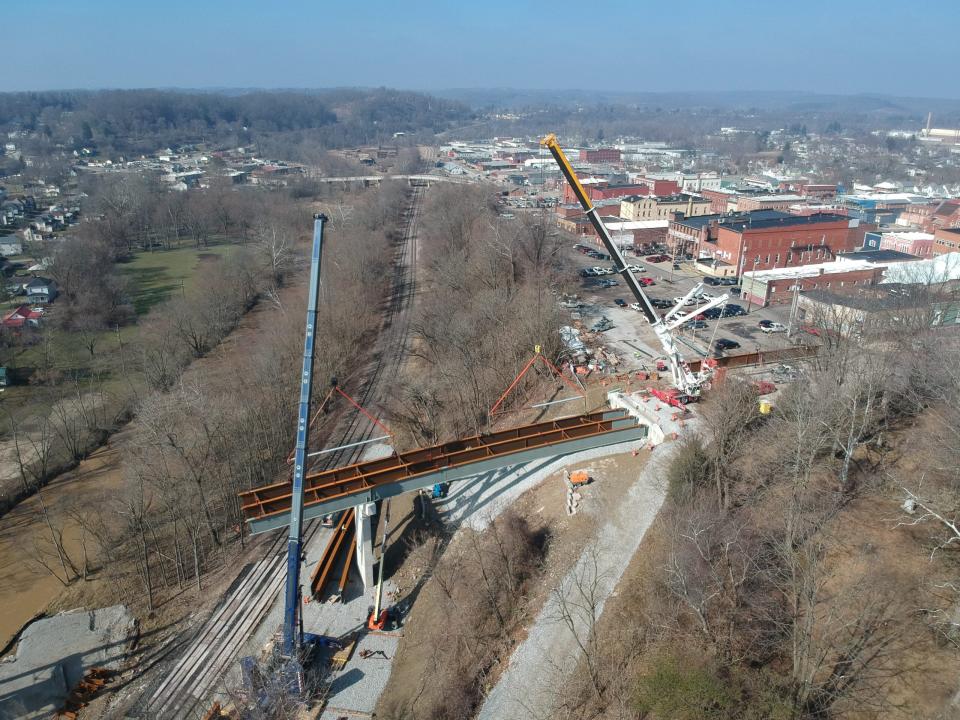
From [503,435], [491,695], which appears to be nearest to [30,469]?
[503,435]

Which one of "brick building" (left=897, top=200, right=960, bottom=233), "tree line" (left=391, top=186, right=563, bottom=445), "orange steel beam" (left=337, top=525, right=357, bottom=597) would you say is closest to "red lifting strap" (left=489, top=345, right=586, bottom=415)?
"tree line" (left=391, top=186, right=563, bottom=445)

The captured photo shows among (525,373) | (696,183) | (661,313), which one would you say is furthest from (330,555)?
(696,183)

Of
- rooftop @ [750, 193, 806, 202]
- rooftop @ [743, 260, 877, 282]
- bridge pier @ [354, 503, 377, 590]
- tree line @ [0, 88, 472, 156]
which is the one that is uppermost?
tree line @ [0, 88, 472, 156]

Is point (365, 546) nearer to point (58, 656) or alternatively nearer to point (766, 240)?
point (58, 656)

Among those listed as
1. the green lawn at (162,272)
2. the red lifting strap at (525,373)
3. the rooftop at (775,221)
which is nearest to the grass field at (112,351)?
the green lawn at (162,272)

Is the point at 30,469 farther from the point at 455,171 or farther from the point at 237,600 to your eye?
the point at 455,171

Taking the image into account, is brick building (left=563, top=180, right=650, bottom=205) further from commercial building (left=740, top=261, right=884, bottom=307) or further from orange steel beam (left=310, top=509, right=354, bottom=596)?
orange steel beam (left=310, top=509, right=354, bottom=596)
